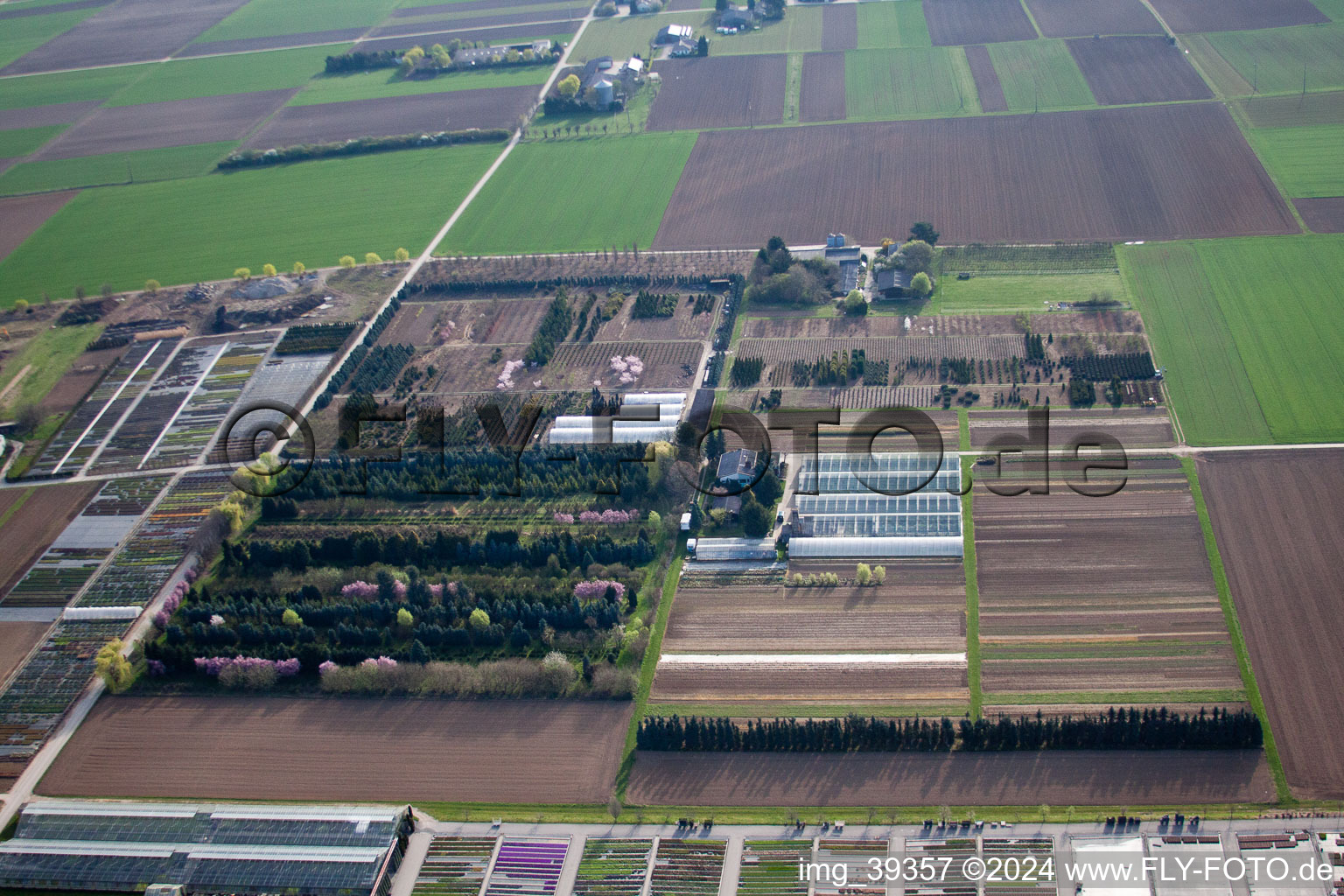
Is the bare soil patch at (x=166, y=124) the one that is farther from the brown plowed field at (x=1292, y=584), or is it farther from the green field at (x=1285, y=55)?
the brown plowed field at (x=1292, y=584)

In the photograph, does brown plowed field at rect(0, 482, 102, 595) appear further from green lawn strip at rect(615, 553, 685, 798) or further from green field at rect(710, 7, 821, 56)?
green field at rect(710, 7, 821, 56)

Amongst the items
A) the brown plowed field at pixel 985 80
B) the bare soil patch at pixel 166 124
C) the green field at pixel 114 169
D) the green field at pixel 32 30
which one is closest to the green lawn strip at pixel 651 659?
the brown plowed field at pixel 985 80

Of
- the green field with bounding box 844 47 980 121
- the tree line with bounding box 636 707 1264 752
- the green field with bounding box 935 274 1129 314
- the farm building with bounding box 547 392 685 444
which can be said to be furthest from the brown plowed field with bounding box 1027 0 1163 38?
the tree line with bounding box 636 707 1264 752

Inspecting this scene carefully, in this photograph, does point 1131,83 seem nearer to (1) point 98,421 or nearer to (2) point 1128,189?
(2) point 1128,189

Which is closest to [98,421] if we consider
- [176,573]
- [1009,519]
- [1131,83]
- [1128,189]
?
[176,573]

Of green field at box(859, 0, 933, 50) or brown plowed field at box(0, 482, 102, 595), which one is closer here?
brown plowed field at box(0, 482, 102, 595)

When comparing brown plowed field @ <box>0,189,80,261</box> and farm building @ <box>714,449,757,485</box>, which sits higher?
brown plowed field @ <box>0,189,80,261</box>
